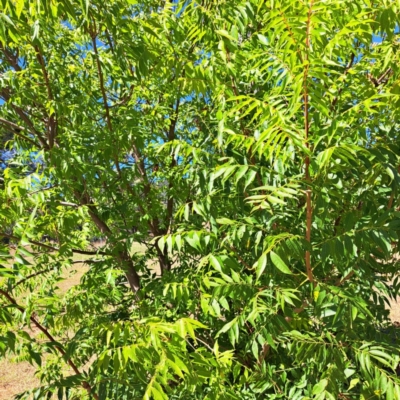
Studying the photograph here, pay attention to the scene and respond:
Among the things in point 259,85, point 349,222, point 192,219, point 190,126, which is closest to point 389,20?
point 259,85

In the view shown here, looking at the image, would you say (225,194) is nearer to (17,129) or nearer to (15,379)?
(17,129)

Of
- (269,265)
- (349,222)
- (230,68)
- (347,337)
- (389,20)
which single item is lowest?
(347,337)

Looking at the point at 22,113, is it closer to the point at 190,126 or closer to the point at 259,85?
the point at 190,126

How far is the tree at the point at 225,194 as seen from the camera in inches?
59.3

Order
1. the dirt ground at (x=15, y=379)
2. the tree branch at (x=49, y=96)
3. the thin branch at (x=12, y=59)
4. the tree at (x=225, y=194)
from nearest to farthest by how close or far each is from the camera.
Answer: the tree at (x=225, y=194) < the tree branch at (x=49, y=96) < the thin branch at (x=12, y=59) < the dirt ground at (x=15, y=379)

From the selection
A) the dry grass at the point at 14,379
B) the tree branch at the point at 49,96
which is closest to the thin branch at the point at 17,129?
the tree branch at the point at 49,96

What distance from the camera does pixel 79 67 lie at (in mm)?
2822

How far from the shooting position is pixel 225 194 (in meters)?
2.08

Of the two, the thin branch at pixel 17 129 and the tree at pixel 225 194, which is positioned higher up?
the thin branch at pixel 17 129

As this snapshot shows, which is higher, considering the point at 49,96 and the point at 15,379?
the point at 49,96

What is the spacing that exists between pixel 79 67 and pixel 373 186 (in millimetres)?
2175

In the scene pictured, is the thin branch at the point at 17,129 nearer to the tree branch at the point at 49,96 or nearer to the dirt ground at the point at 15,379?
the tree branch at the point at 49,96

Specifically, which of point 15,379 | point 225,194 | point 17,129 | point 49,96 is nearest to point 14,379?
point 15,379

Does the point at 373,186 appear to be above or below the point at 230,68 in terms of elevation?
below
